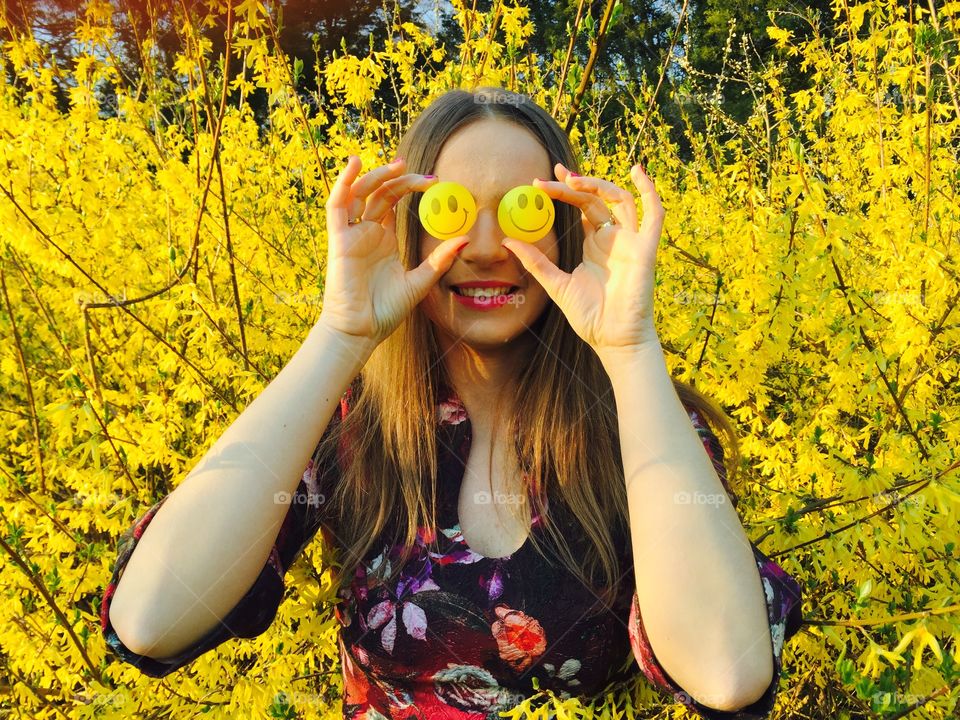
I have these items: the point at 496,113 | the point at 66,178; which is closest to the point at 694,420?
the point at 496,113

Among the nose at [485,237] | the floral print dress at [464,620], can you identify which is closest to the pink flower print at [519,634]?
the floral print dress at [464,620]

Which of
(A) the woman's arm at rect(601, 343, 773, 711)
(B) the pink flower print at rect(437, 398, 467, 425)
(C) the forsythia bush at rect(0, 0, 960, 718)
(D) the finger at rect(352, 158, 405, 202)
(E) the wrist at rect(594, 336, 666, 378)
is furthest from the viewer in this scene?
(C) the forsythia bush at rect(0, 0, 960, 718)

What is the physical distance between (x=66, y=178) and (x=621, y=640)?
277 centimetres

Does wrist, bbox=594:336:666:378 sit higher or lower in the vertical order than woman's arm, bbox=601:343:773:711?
higher

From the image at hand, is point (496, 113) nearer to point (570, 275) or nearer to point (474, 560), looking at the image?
point (570, 275)

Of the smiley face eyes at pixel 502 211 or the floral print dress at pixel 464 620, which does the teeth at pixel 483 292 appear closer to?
the smiley face eyes at pixel 502 211

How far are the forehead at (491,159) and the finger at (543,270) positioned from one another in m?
0.10

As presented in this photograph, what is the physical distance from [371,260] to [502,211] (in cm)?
25

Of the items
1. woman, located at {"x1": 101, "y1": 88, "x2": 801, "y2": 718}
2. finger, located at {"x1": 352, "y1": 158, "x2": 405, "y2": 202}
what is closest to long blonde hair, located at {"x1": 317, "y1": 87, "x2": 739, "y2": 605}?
woman, located at {"x1": 101, "y1": 88, "x2": 801, "y2": 718}

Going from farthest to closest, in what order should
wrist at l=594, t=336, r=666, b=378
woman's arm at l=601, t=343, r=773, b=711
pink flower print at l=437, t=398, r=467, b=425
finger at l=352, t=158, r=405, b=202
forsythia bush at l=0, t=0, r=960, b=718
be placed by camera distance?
forsythia bush at l=0, t=0, r=960, b=718, pink flower print at l=437, t=398, r=467, b=425, finger at l=352, t=158, r=405, b=202, wrist at l=594, t=336, r=666, b=378, woman's arm at l=601, t=343, r=773, b=711

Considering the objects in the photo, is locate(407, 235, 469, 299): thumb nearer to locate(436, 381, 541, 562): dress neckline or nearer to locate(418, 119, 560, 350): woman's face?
locate(418, 119, 560, 350): woman's face

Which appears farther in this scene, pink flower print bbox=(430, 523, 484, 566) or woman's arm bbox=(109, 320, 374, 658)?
pink flower print bbox=(430, 523, 484, 566)

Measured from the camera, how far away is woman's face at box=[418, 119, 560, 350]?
4.23 feet

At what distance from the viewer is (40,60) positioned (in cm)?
289
